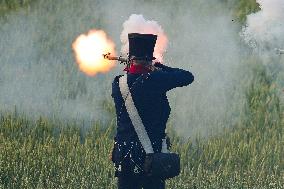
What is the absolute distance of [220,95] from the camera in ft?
36.3


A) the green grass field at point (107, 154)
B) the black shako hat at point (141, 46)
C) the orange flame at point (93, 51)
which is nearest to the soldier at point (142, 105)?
the black shako hat at point (141, 46)

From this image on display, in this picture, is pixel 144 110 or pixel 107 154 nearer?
pixel 144 110

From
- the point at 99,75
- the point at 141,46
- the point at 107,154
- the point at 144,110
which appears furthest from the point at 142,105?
the point at 99,75

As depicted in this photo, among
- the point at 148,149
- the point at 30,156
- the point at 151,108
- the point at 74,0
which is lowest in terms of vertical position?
the point at 30,156

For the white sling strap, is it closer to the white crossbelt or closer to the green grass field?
the white crossbelt

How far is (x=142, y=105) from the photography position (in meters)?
5.61

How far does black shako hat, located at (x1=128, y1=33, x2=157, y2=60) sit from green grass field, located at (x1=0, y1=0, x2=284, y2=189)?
2256 mm

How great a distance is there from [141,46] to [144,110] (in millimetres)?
530

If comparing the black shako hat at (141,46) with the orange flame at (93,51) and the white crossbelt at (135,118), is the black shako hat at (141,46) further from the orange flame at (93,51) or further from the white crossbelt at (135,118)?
the orange flame at (93,51)

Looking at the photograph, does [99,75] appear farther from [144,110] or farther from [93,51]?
[144,110]

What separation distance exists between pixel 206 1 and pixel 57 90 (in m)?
5.53

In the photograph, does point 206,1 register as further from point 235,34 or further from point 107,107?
point 107,107

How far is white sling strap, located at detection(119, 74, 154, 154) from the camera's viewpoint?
221 inches

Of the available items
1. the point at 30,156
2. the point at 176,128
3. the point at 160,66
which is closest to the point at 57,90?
the point at 176,128
